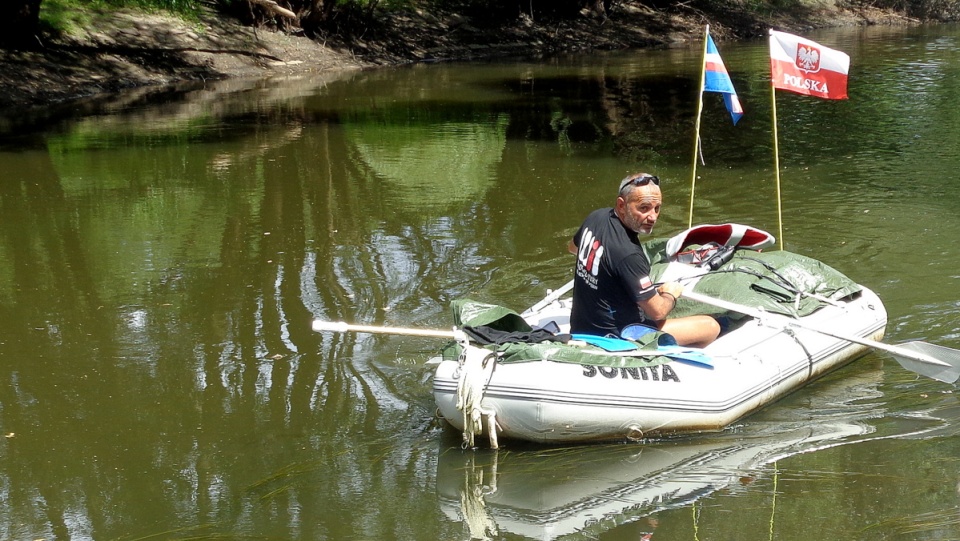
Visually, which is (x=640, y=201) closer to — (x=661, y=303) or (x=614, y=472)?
(x=661, y=303)

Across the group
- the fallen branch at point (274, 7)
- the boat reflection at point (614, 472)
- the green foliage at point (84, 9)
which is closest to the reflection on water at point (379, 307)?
the boat reflection at point (614, 472)

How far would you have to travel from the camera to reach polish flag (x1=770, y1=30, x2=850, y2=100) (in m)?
8.00

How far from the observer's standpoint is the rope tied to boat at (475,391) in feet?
18.8

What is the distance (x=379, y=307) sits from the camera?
327 inches

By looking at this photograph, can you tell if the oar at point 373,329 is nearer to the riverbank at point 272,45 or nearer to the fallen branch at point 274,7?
the riverbank at point 272,45

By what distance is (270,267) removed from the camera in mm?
9406

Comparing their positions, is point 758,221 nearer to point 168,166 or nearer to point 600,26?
point 168,166

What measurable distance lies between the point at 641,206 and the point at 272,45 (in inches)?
807

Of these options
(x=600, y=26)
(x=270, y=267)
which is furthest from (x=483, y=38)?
(x=270, y=267)

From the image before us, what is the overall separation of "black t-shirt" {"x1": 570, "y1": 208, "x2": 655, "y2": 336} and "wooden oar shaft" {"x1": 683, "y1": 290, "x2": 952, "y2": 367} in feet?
1.75

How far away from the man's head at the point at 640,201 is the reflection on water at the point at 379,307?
47.3 inches

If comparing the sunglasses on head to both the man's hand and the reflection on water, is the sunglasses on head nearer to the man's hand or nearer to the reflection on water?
the man's hand

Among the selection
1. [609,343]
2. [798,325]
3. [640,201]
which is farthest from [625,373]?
[798,325]

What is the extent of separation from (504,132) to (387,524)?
11.4 m
